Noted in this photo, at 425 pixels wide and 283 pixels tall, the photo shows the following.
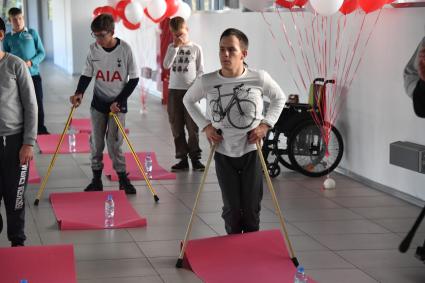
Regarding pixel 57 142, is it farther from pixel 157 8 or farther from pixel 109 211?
pixel 109 211

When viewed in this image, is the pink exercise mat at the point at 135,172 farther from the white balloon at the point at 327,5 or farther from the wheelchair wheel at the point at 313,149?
the white balloon at the point at 327,5

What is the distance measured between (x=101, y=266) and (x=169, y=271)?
486 millimetres

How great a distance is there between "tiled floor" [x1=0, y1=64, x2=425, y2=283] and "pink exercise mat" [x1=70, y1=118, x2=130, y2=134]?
7.39ft

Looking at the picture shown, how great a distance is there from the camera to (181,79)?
8992 millimetres

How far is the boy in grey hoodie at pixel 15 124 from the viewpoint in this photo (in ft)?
16.9

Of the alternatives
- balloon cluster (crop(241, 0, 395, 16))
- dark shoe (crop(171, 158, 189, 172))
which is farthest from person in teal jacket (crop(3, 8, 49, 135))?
balloon cluster (crop(241, 0, 395, 16))

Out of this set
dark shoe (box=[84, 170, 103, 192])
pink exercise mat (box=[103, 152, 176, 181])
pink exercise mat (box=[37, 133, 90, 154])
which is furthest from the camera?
pink exercise mat (box=[37, 133, 90, 154])

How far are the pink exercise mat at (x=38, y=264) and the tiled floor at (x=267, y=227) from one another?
0.40ft

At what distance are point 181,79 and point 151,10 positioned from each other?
11.0 feet

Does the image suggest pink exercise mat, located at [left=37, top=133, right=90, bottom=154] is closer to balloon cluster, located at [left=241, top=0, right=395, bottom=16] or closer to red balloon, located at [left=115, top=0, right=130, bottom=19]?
red balloon, located at [left=115, top=0, right=130, bottom=19]

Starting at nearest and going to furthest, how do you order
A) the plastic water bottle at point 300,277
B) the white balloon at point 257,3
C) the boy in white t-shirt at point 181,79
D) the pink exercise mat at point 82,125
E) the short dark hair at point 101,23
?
1. the plastic water bottle at point 300,277
2. the short dark hair at point 101,23
3. the white balloon at point 257,3
4. the boy in white t-shirt at point 181,79
5. the pink exercise mat at point 82,125

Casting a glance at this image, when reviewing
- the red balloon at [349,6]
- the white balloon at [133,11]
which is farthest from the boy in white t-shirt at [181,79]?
the white balloon at [133,11]

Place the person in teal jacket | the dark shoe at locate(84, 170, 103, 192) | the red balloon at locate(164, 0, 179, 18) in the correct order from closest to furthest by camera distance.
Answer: the dark shoe at locate(84, 170, 103, 192)
the person in teal jacket
the red balloon at locate(164, 0, 179, 18)

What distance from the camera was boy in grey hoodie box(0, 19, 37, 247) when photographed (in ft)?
16.9
